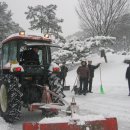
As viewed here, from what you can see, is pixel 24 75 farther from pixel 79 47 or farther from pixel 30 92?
pixel 79 47

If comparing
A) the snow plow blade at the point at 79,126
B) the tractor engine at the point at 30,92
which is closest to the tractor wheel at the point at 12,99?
the tractor engine at the point at 30,92

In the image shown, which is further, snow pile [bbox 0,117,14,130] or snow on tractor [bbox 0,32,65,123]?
snow on tractor [bbox 0,32,65,123]

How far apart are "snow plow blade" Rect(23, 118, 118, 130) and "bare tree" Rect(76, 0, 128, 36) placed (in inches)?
1094

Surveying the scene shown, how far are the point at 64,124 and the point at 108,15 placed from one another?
28800mm

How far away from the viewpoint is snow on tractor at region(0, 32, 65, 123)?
917 centimetres

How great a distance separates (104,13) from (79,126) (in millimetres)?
29087

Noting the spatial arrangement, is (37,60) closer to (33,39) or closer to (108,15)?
(33,39)

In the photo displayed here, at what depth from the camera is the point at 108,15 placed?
113 feet

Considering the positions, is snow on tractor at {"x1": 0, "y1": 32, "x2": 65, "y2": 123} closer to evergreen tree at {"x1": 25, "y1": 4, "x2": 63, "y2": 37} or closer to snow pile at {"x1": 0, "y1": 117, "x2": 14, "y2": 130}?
snow pile at {"x1": 0, "y1": 117, "x2": 14, "y2": 130}

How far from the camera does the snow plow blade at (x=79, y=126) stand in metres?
6.45

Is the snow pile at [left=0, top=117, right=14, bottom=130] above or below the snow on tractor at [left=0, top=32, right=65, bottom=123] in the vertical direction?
below

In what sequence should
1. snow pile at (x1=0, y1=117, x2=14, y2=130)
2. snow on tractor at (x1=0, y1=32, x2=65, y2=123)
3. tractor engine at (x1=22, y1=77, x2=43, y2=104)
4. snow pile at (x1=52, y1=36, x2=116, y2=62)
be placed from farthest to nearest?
snow pile at (x1=52, y1=36, x2=116, y2=62) → tractor engine at (x1=22, y1=77, x2=43, y2=104) → snow on tractor at (x1=0, y1=32, x2=65, y2=123) → snow pile at (x1=0, y1=117, x2=14, y2=130)

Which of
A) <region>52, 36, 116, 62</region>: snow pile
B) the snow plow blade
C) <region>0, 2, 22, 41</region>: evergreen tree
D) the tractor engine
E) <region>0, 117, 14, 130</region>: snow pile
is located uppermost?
<region>0, 2, 22, 41</region>: evergreen tree

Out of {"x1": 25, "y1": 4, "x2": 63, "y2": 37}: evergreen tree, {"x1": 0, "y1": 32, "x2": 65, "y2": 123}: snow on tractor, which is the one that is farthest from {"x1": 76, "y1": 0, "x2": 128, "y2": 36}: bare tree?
{"x1": 0, "y1": 32, "x2": 65, "y2": 123}: snow on tractor
